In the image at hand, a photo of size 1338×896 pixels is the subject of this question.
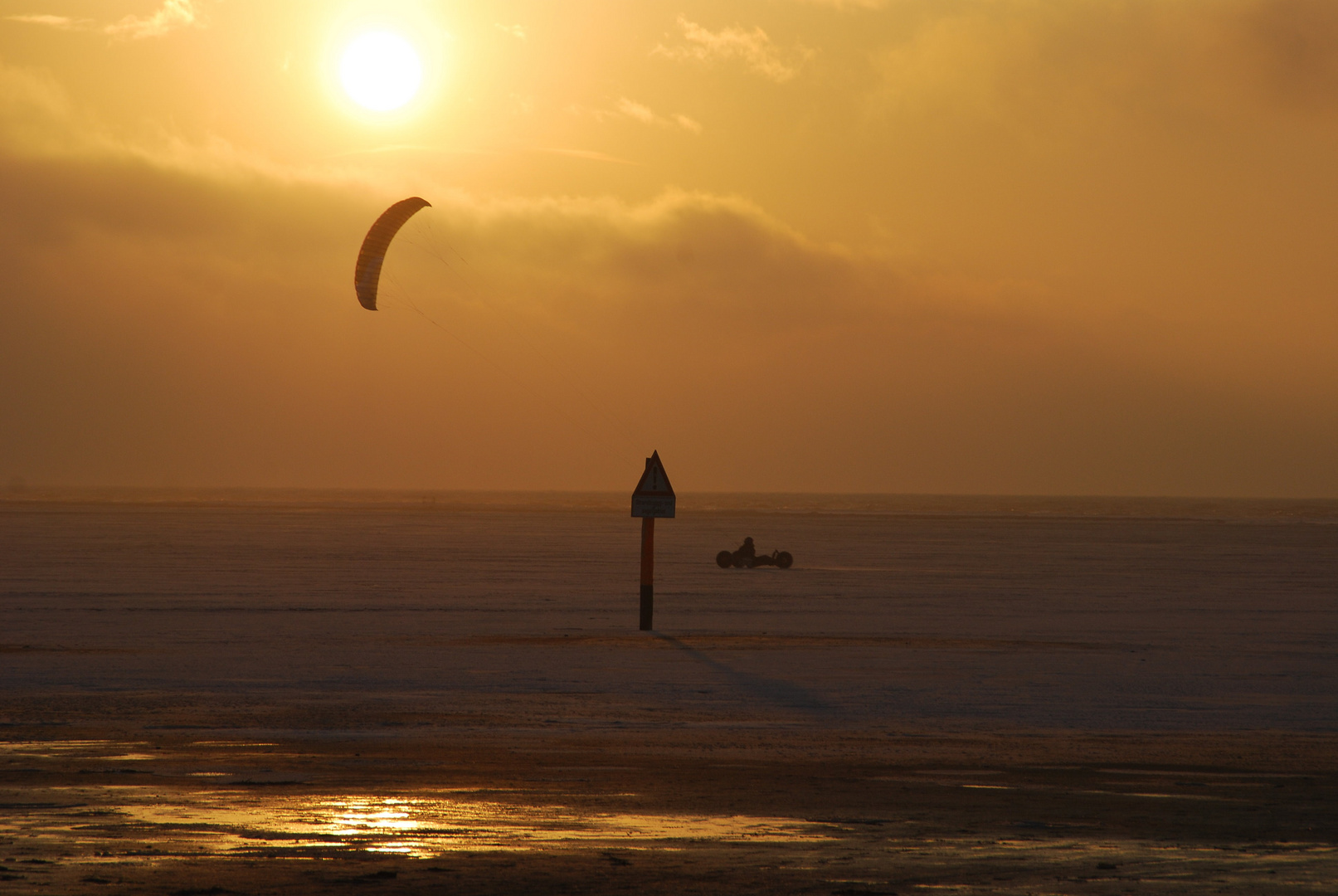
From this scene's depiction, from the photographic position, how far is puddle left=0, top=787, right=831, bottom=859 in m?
6.82

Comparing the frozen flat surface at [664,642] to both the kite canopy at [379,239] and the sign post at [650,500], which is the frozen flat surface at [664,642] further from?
the kite canopy at [379,239]

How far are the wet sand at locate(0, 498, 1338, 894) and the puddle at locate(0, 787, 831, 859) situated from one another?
0.03m

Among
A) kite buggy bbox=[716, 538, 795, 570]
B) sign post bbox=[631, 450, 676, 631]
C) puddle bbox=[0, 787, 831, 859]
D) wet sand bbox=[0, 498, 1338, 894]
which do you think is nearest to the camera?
wet sand bbox=[0, 498, 1338, 894]

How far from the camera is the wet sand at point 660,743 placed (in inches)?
258

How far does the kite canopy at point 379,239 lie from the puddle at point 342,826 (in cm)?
2091

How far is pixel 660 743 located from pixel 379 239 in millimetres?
19948

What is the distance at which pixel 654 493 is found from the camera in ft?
60.5

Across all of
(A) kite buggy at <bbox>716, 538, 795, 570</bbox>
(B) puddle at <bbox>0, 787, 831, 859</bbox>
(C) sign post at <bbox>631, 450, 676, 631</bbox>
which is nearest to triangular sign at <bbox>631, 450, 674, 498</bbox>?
(C) sign post at <bbox>631, 450, 676, 631</bbox>

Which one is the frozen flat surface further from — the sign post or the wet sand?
the sign post

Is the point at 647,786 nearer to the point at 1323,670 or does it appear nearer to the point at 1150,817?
the point at 1150,817

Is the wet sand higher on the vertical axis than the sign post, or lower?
lower

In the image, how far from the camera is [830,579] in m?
32.3

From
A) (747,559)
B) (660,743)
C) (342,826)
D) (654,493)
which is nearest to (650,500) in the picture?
(654,493)

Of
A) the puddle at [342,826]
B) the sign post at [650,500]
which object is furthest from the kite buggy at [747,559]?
the puddle at [342,826]
